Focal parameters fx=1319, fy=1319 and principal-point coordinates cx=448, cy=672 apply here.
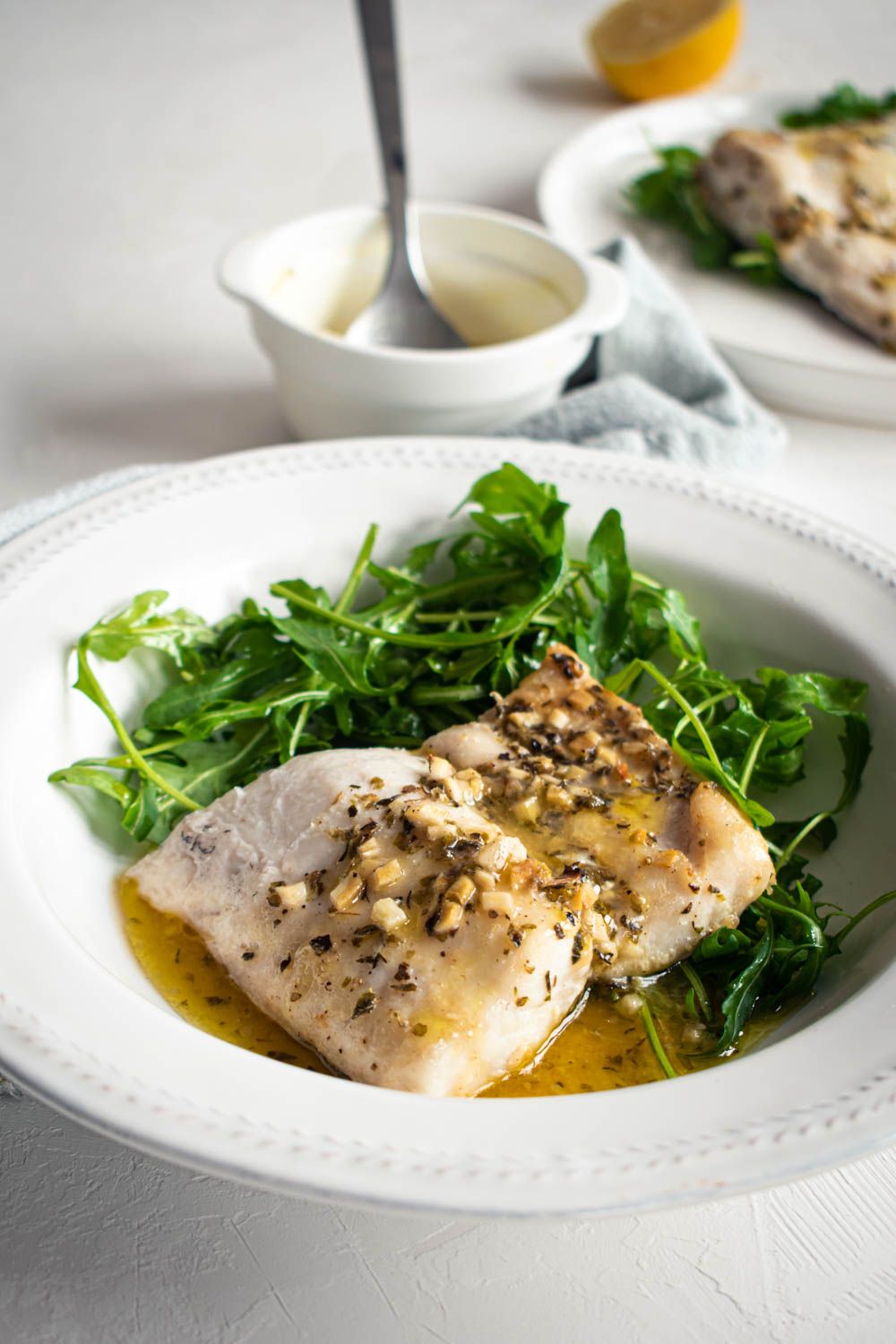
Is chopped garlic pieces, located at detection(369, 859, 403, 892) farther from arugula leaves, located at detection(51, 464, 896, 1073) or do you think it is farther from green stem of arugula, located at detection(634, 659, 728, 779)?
green stem of arugula, located at detection(634, 659, 728, 779)

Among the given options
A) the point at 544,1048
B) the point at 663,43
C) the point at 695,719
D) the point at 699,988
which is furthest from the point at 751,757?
the point at 663,43

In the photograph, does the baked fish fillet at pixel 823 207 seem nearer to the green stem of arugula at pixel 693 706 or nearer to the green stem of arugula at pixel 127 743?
the green stem of arugula at pixel 693 706

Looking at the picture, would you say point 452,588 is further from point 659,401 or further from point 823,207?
point 823,207

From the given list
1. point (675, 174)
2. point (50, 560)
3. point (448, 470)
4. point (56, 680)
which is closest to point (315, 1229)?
point (56, 680)

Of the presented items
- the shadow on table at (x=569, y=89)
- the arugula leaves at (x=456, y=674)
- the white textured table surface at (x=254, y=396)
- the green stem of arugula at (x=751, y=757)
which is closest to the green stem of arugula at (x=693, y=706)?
the arugula leaves at (x=456, y=674)

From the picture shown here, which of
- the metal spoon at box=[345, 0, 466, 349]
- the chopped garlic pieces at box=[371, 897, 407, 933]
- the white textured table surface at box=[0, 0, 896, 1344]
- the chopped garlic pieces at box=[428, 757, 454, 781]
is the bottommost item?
the white textured table surface at box=[0, 0, 896, 1344]

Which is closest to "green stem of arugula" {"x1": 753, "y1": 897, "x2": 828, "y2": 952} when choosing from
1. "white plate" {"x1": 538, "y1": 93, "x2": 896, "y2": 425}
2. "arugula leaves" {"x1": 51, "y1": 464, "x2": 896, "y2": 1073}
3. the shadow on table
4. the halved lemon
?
"arugula leaves" {"x1": 51, "y1": 464, "x2": 896, "y2": 1073}
